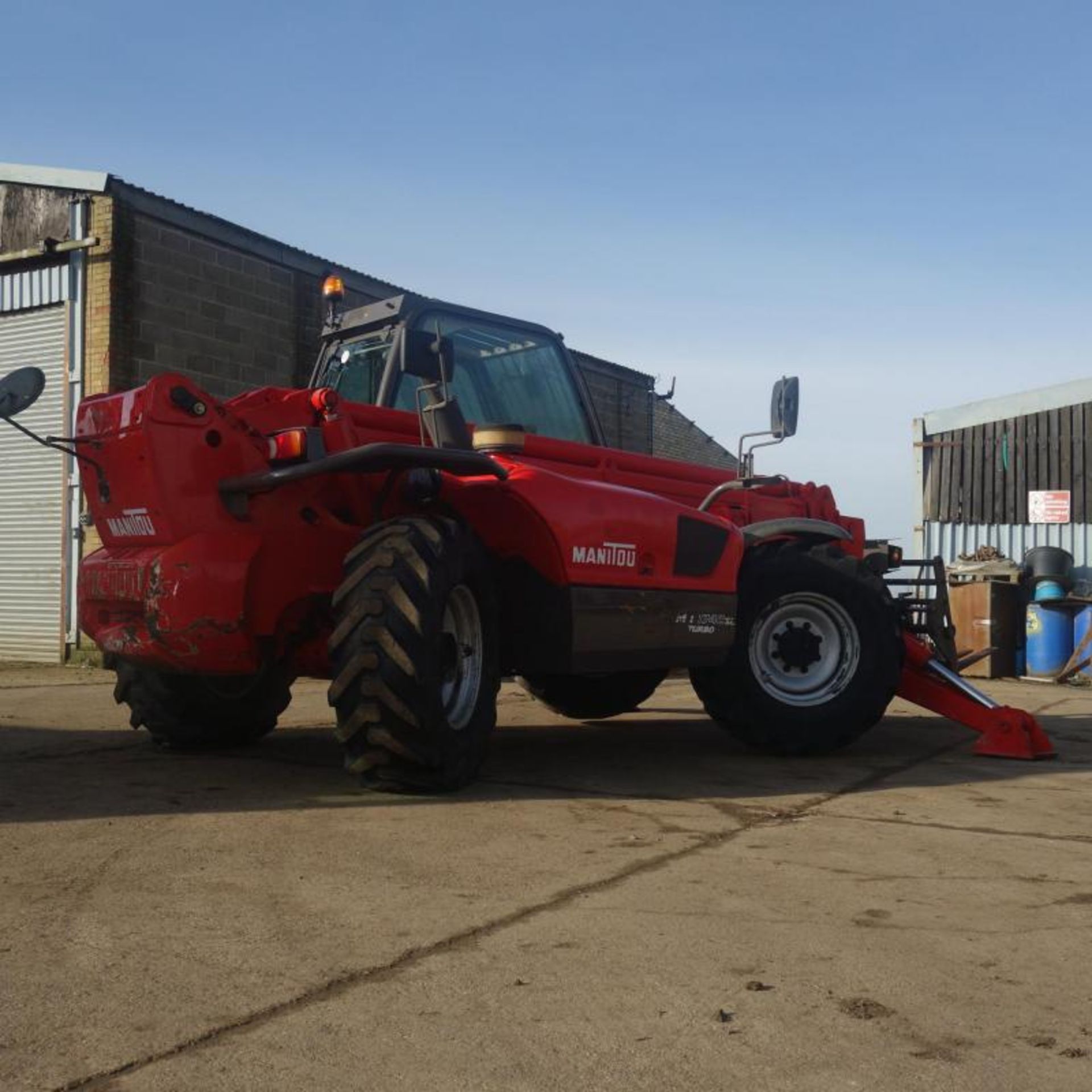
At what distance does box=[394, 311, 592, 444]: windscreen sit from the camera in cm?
656

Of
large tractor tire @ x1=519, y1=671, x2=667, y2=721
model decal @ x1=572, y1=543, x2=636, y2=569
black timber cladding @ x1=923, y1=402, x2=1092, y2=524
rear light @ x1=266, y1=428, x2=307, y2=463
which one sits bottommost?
large tractor tire @ x1=519, y1=671, x2=667, y2=721

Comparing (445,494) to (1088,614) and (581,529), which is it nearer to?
(581,529)

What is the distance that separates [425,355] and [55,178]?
10.5m

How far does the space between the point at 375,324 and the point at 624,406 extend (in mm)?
15937

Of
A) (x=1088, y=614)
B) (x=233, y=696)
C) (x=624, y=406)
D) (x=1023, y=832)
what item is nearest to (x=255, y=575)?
(x=233, y=696)

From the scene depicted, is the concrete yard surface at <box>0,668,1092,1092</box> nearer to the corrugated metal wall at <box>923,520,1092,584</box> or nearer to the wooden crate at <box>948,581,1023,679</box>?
the wooden crate at <box>948,581,1023,679</box>

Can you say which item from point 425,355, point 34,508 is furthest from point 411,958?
point 34,508

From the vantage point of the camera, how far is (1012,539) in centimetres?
1730

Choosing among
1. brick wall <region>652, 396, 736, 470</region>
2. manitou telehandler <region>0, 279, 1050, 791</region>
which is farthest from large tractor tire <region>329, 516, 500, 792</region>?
brick wall <region>652, 396, 736, 470</region>

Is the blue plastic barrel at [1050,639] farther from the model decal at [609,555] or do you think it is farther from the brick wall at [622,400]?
the model decal at [609,555]

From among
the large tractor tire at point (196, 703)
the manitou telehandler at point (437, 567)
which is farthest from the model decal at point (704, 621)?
the large tractor tire at point (196, 703)

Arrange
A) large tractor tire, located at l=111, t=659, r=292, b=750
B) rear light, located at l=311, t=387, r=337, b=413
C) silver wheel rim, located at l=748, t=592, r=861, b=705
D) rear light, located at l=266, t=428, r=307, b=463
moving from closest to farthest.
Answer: rear light, located at l=266, t=428, r=307, b=463
rear light, located at l=311, t=387, r=337, b=413
large tractor tire, located at l=111, t=659, r=292, b=750
silver wheel rim, located at l=748, t=592, r=861, b=705

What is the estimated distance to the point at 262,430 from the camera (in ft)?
18.0

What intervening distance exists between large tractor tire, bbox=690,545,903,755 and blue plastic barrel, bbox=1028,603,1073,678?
8.81 meters
